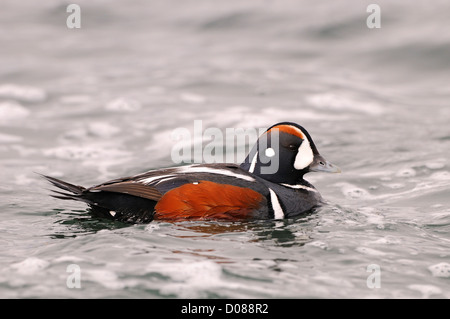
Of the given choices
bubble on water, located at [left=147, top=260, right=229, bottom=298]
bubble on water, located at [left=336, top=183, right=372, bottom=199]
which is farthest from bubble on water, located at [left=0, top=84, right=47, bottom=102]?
bubble on water, located at [left=147, top=260, right=229, bottom=298]

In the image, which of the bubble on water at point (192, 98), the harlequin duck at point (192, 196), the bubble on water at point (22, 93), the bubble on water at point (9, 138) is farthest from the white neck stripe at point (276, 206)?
the bubble on water at point (22, 93)

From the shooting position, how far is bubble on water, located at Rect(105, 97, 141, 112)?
43.4 feet

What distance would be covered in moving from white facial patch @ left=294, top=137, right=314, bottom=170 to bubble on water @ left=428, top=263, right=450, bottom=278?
216 centimetres

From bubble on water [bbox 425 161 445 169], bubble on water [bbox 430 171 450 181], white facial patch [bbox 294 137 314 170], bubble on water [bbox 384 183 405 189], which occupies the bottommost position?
bubble on water [bbox 384 183 405 189]

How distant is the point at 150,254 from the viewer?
6.74m

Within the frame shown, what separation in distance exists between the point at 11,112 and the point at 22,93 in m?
0.86

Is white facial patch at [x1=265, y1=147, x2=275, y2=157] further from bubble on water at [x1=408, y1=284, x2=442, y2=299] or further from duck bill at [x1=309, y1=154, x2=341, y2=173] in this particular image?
bubble on water at [x1=408, y1=284, x2=442, y2=299]

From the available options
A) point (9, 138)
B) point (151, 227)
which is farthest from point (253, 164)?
point (9, 138)

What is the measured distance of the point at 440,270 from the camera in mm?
6668

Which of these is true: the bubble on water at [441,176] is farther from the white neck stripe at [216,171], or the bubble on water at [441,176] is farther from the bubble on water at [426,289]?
the bubble on water at [426,289]

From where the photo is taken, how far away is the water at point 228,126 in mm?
6430

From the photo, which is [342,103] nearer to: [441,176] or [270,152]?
[441,176]
